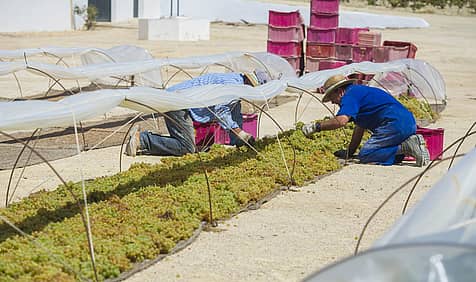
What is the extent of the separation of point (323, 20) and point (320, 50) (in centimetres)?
69

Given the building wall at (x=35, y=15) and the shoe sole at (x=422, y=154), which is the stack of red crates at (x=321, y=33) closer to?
the shoe sole at (x=422, y=154)

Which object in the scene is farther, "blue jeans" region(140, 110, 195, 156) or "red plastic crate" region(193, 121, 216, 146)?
"red plastic crate" region(193, 121, 216, 146)

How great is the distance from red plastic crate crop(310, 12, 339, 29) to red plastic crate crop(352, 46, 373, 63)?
38.8 inches

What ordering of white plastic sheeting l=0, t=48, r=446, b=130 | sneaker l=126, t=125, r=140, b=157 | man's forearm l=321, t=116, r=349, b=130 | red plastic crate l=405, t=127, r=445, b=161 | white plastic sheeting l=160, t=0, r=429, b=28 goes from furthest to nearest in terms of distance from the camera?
white plastic sheeting l=160, t=0, r=429, b=28, red plastic crate l=405, t=127, r=445, b=161, sneaker l=126, t=125, r=140, b=157, man's forearm l=321, t=116, r=349, b=130, white plastic sheeting l=0, t=48, r=446, b=130

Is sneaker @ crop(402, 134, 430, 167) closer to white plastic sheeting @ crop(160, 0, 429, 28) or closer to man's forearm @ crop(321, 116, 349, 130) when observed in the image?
man's forearm @ crop(321, 116, 349, 130)

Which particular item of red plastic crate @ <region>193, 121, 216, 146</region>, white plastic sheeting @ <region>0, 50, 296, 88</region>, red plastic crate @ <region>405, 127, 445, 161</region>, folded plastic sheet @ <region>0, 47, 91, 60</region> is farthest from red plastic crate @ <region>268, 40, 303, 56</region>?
red plastic crate @ <region>405, 127, 445, 161</region>

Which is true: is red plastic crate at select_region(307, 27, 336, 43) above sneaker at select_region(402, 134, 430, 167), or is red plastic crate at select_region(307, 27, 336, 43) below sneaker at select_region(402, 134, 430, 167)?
above

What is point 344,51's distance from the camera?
19281 mm

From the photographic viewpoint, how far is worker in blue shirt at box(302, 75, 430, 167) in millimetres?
10359

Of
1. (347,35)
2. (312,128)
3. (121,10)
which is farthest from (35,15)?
(312,128)

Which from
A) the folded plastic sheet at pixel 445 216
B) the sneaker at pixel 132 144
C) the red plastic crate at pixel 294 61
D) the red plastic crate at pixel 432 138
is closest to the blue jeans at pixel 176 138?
the sneaker at pixel 132 144

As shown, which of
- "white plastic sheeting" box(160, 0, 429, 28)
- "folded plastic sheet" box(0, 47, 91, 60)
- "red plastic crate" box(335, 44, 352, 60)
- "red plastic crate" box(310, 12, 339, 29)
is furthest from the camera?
"white plastic sheeting" box(160, 0, 429, 28)

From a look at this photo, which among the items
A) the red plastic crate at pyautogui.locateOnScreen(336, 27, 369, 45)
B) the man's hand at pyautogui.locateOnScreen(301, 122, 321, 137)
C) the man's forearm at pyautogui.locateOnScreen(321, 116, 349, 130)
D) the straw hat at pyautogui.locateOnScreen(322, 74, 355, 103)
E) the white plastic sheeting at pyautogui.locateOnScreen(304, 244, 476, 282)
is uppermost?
the white plastic sheeting at pyautogui.locateOnScreen(304, 244, 476, 282)

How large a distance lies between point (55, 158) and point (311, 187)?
10.8ft
